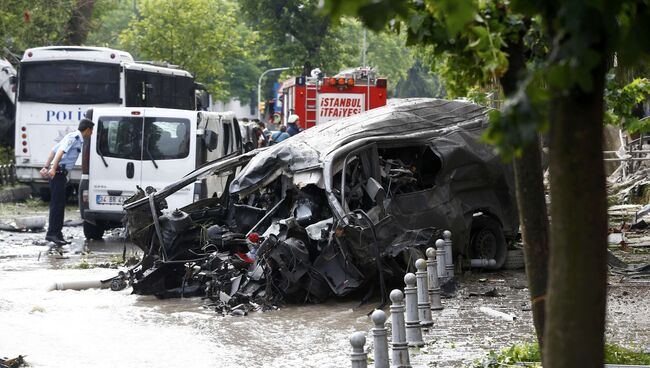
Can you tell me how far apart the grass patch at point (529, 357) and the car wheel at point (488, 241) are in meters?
5.34

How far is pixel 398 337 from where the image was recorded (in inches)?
315

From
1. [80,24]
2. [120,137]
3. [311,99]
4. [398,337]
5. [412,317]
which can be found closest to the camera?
[398,337]

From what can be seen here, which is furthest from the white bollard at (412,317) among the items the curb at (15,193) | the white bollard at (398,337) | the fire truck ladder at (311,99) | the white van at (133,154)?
the curb at (15,193)

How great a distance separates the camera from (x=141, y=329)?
10547 millimetres

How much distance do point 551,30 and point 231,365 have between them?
5251 mm

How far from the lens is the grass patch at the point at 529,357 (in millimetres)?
7879

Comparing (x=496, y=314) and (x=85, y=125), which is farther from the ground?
(x=85, y=125)

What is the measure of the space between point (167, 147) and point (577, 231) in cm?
1450

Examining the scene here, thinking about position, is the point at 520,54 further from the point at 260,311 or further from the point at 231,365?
the point at 260,311

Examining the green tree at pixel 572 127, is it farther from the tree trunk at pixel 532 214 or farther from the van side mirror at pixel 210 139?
the van side mirror at pixel 210 139

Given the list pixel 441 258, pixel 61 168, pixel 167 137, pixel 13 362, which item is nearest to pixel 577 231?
pixel 13 362

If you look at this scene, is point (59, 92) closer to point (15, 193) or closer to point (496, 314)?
point (15, 193)

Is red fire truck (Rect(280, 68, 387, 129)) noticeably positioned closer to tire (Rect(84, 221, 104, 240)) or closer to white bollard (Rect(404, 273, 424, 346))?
tire (Rect(84, 221, 104, 240))

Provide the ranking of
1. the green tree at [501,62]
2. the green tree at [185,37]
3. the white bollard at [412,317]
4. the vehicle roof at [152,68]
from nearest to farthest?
the green tree at [501,62]
the white bollard at [412,317]
the vehicle roof at [152,68]
the green tree at [185,37]
